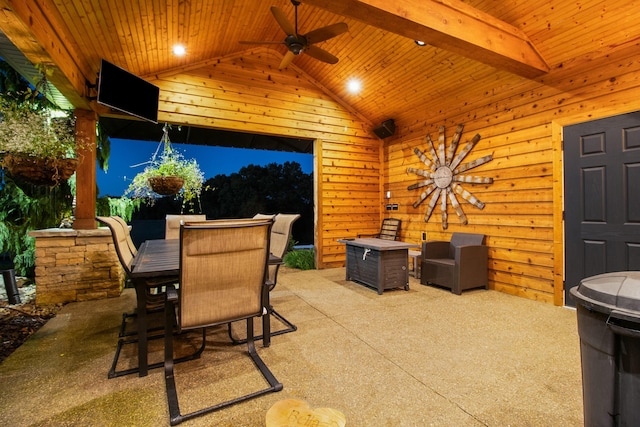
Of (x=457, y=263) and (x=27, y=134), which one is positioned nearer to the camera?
(x=27, y=134)

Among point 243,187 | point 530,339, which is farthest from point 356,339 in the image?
point 243,187

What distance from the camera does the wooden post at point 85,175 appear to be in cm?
391

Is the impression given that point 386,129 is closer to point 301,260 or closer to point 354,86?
point 354,86

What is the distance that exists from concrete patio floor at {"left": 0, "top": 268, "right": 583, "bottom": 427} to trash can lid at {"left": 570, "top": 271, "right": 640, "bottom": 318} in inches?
33.6

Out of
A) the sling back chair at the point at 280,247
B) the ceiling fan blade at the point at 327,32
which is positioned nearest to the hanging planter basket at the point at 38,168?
the sling back chair at the point at 280,247

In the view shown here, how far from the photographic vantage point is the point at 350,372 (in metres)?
2.05

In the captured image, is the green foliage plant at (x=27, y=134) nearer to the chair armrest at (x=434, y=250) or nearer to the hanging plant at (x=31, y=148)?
the hanging plant at (x=31, y=148)

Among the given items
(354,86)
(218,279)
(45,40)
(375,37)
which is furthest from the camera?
(354,86)

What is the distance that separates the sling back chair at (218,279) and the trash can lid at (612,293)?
57.8 inches

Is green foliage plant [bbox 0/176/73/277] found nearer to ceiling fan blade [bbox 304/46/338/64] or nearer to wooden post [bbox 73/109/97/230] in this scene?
wooden post [bbox 73/109/97/230]

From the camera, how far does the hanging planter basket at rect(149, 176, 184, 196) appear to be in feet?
11.8

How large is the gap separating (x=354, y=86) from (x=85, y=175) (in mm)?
4303

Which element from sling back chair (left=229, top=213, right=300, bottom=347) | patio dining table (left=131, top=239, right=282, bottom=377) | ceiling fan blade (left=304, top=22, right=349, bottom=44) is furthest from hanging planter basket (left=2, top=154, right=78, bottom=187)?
ceiling fan blade (left=304, top=22, right=349, bottom=44)

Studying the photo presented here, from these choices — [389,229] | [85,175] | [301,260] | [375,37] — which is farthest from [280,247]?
[389,229]
